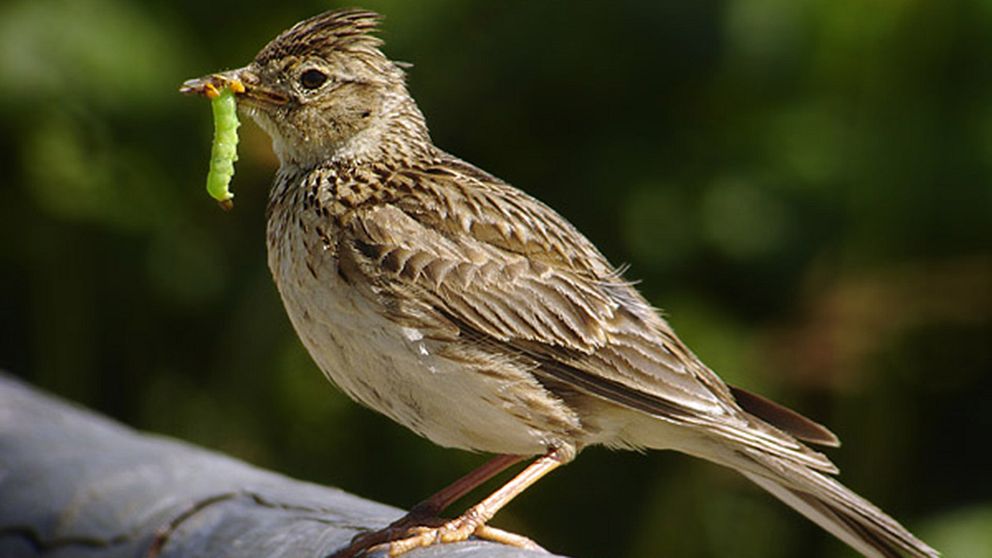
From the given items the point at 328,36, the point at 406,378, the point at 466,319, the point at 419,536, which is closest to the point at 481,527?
the point at 419,536

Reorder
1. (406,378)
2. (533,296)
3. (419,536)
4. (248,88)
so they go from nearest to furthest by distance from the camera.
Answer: (419,536)
(406,378)
(533,296)
(248,88)

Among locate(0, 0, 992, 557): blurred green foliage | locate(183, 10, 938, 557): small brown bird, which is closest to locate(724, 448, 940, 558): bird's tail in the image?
locate(183, 10, 938, 557): small brown bird

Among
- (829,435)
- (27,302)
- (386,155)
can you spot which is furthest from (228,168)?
(27,302)

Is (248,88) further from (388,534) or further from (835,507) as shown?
(835,507)

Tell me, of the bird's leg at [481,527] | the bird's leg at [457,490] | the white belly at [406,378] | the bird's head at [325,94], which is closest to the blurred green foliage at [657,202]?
the bird's head at [325,94]

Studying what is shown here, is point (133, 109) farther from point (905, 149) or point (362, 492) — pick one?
point (905, 149)

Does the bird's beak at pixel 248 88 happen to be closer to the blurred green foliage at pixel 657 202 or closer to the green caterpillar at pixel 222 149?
the green caterpillar at pixel 222 149
